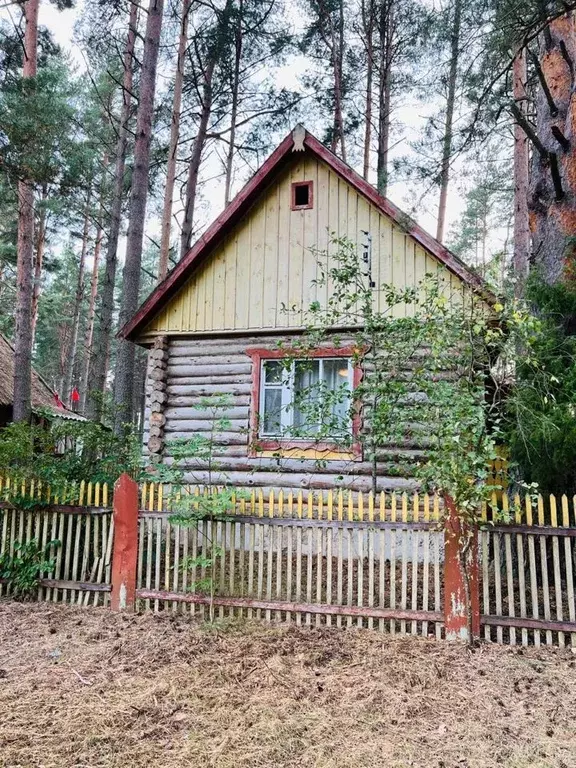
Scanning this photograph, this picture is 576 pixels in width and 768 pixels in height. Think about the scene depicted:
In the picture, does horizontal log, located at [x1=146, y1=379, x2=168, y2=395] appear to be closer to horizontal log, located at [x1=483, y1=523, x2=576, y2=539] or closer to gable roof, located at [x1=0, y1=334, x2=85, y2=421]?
gable roof, located at [x1=0, y1=334, x2=85, y2=421]

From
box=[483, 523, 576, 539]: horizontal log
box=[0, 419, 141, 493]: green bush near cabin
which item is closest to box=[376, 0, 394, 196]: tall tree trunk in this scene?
box=[0, 419, 141, 493]: green bush near cabin

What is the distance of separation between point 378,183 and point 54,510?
53.7 feet

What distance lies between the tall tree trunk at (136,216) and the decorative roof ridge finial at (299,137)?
10.8ft

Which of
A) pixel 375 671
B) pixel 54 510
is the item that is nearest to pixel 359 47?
pixel 54 510

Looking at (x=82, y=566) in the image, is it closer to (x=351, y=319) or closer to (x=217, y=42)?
(x=351, y=319)

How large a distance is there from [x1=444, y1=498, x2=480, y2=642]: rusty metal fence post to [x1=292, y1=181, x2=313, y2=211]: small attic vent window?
6.82 meters

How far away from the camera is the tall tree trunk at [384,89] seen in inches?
763

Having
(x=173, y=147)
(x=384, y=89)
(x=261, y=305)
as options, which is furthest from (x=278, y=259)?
(x=384, y=89)

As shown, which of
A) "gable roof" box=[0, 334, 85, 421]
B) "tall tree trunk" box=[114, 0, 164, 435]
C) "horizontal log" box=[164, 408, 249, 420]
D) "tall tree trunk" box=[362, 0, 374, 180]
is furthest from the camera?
"tall tree trunk" box=[362, 0, 374, 180]

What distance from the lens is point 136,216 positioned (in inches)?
442

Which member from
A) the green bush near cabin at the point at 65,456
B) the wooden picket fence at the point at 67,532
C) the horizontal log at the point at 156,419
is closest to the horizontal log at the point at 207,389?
the horizontal log at the point at 156,419

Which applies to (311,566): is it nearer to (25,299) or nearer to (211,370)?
(211,370)

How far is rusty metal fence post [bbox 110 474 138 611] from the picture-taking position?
648 cm

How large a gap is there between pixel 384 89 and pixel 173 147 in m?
8.65
